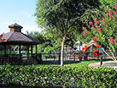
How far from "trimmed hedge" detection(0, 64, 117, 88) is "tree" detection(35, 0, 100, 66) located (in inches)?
351

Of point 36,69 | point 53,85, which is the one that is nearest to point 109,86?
point 53,85

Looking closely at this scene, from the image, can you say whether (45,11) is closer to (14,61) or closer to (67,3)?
(67,3)

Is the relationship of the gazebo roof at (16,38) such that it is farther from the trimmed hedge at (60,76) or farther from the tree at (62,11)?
the trimmed hedge at (60,76)

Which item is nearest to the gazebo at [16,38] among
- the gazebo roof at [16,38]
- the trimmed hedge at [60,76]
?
the gazebo roof at [16,38]

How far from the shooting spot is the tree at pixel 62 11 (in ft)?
46.4

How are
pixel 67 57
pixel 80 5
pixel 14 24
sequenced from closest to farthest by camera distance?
1. pixel 80 5
2. pixel 14 24
3. pixel 67 57

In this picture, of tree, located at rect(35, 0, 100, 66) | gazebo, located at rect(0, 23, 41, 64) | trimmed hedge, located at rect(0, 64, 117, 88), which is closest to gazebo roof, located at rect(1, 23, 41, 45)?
gazebo, located at rect(0, 23, 41, 64)

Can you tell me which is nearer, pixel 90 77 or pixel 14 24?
pixel 90 77

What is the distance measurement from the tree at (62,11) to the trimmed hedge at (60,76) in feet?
29.3

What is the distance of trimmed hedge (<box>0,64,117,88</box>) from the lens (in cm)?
541

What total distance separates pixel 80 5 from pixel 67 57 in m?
10.5

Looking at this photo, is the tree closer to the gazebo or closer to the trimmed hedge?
the gazebo

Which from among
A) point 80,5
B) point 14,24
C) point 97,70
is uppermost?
point 80,5

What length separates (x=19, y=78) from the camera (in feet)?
19.7
